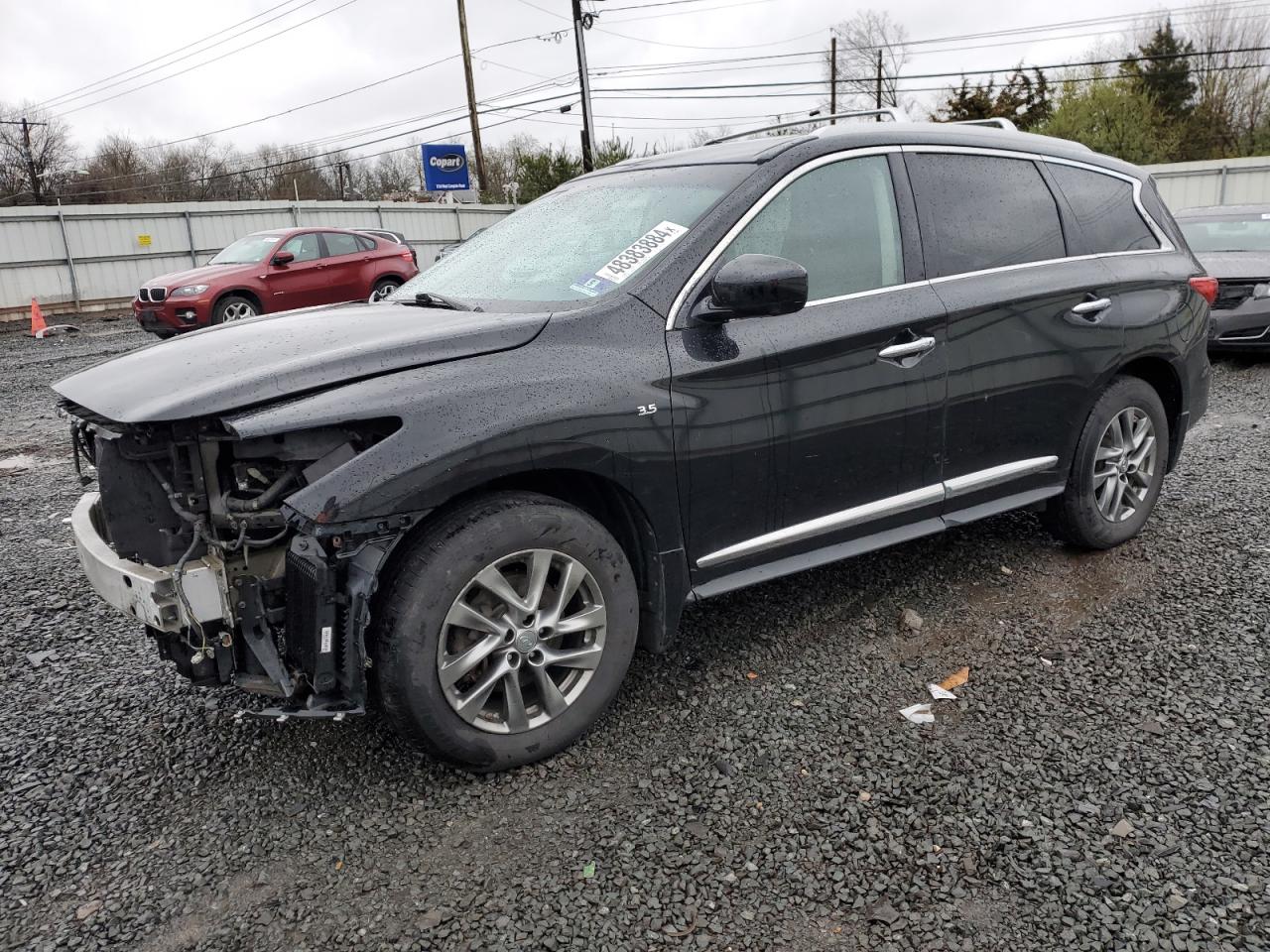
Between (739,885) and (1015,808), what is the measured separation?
0.83 metres

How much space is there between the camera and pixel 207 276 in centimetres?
1444

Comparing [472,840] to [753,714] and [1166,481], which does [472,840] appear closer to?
[753,714]

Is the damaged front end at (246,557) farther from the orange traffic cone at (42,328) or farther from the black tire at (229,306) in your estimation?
the orange traffic cone at (42,328)

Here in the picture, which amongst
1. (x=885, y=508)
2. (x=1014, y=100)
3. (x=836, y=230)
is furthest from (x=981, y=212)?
(x=1014, y=100)

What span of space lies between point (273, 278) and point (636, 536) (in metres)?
13.6

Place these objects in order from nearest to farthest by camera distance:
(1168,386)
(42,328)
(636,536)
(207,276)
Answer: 1. (636,536)
2. (1168,386)
3. (207,276)
4. (42,328)

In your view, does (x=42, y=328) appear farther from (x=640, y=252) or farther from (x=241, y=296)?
(x=640, y=252)

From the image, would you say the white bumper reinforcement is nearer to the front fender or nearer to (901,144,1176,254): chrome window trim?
the front fender

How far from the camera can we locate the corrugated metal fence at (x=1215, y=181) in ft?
88.2

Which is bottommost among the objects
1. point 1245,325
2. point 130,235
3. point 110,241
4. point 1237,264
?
point 1245,325

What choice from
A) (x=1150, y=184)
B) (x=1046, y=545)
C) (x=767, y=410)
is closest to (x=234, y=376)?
(x=767, y=410)

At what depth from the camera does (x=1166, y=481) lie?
5.63m

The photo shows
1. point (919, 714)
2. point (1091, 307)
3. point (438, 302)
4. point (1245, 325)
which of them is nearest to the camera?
point (919, 714)

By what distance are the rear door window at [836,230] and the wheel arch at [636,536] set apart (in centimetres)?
87
